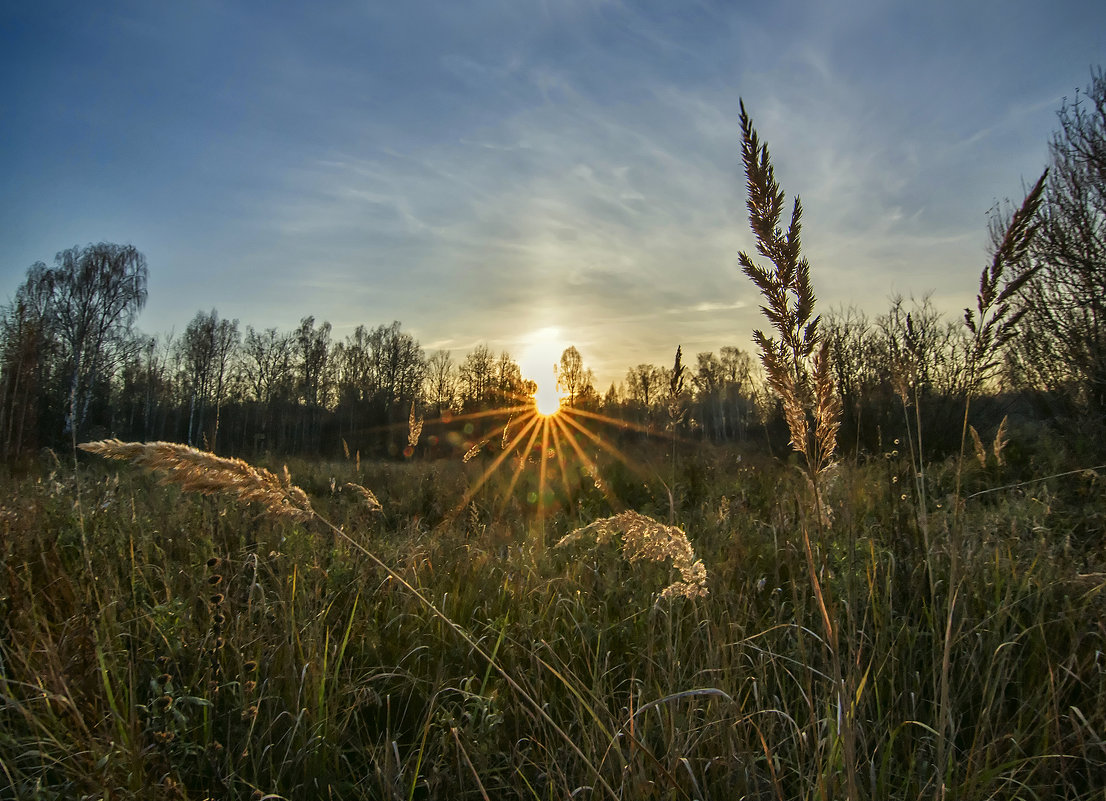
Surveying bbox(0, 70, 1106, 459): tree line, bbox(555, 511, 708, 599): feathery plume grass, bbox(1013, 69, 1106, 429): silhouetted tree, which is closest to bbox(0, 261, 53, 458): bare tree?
bbox(0, 70, 1106, 459): tree line

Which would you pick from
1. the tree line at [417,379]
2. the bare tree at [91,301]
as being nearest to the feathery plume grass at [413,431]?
the tree line at [417,379]

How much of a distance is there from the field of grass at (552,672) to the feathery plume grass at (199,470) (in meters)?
0.46

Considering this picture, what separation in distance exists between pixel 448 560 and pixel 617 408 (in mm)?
44707

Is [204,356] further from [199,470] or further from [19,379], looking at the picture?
[199,470]

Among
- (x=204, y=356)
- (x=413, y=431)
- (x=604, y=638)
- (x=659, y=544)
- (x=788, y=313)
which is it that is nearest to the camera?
(x=788, y=313)

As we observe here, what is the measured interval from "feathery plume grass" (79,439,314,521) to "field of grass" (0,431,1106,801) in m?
0.46

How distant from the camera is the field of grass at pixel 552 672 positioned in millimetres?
1635

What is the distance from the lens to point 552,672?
2.05 metres

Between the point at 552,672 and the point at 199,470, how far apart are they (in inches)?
55.6

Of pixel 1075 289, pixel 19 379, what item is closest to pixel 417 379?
pixel 19 379

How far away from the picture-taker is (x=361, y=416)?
5016 cm

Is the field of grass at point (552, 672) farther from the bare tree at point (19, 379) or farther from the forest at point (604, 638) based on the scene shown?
the bare tree at point (19, 379)

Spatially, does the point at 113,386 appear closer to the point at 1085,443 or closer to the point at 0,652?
the point at 0,652

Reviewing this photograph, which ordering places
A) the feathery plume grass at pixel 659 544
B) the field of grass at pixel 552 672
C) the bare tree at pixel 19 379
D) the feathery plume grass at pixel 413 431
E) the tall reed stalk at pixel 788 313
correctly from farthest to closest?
1. the bare tree at pixel 19 379
2. the feathery plume grass at pixel 413 431
3. the field of grass at pixel 552 672
4. the feathery plume grass at pixel 659 544
5. the tall reed stalk at pixel 788 313
